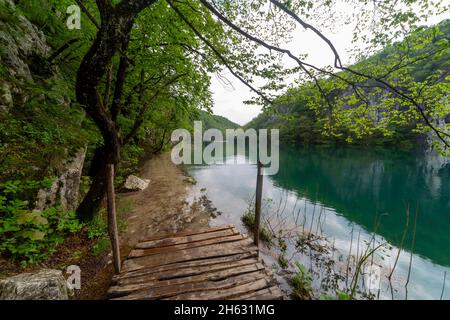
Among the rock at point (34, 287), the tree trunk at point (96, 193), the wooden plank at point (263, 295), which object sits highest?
the tree trunk at point (96, 193)

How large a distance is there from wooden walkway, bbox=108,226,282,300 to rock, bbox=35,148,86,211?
202cm

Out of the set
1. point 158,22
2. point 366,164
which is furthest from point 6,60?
point 366,164

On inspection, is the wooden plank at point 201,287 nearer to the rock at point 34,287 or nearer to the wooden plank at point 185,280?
the wooden plank at point 185,280

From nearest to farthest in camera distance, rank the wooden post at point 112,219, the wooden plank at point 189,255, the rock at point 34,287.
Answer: the rock at point 34,287, the wooden post at point 112,219, the wooden plank at point 189,255

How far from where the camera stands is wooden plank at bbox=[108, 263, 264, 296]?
2.95 metres

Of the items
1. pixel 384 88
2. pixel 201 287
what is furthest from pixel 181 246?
pixel 384 88

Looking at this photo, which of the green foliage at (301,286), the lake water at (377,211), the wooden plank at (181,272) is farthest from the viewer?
the lake water at (377,211)

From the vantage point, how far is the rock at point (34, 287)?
2172mm

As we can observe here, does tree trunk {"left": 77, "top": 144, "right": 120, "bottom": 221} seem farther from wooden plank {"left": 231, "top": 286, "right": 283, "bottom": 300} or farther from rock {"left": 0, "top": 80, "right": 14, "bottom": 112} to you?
wooden plank {"left": 231, "top": 286, "right": 283, "bottom": 300}

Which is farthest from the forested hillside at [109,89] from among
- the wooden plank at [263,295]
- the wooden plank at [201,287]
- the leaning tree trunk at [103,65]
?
the wooden plank at [263,295]

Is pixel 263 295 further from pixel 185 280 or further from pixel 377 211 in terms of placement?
pixel 377 211

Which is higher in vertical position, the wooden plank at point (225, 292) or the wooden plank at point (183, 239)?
the wooden plank at point (183, 239)

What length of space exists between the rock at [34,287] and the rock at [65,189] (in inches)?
66.5

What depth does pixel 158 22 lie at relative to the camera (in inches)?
167
